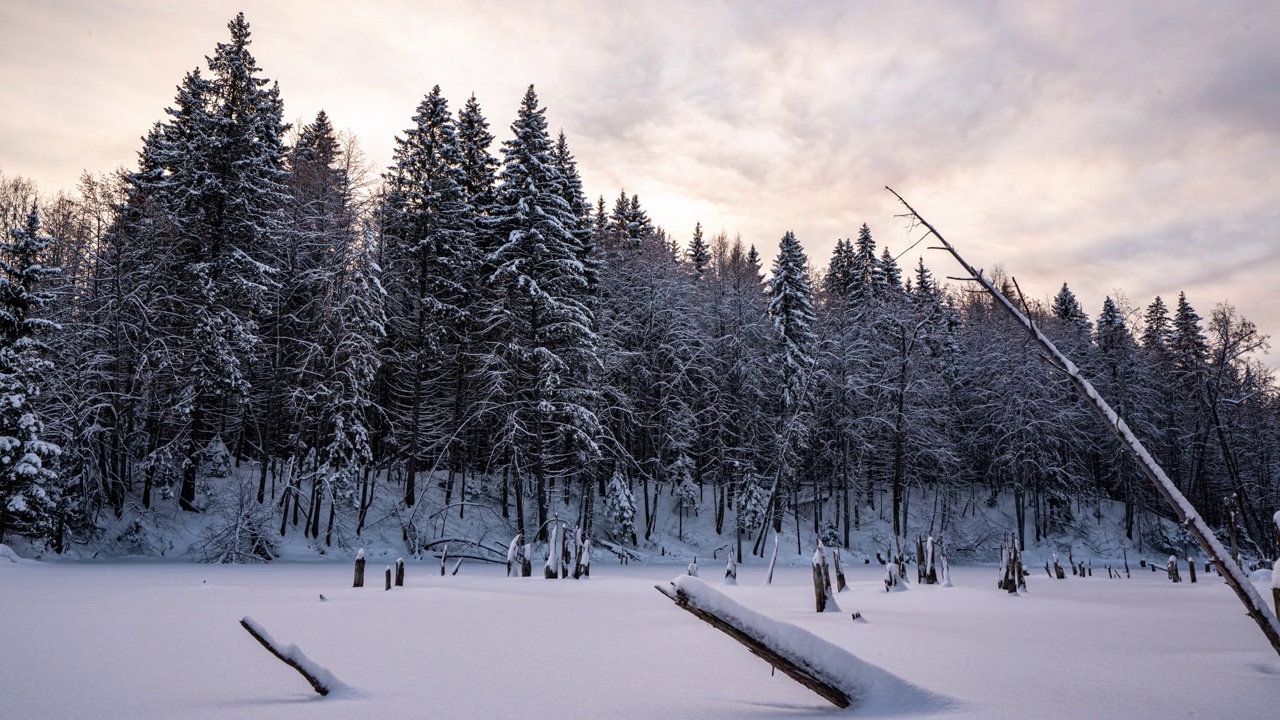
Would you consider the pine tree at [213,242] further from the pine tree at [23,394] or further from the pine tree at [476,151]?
the pine tree at [476,151]

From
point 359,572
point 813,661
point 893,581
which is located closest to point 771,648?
point 813,661

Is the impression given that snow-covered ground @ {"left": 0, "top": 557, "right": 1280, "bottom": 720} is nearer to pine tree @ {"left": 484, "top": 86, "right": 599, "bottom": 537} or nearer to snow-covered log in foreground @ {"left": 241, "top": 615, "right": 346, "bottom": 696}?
snow-covered log in foreground @ {"left": 241, "top": 615, "right": 346, "bottom": 696}

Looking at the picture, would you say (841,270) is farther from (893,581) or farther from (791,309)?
(893,581)

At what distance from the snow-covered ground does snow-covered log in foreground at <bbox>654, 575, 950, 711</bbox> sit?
0.34ft

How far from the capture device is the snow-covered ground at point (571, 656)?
4.26 meters

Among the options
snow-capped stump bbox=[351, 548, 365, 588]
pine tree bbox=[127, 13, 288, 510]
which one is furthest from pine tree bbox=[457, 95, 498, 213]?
snow-capped stump bbox=[351, 548, 365, 588]

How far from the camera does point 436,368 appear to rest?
31.1 meters

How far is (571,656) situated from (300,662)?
94.9 inches

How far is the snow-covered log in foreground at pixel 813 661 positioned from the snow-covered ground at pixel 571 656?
10cm

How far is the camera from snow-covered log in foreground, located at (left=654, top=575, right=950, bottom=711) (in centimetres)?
387

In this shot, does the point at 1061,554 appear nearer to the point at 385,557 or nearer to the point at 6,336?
the point at 385,557

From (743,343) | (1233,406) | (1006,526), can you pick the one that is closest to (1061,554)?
(1006,526)

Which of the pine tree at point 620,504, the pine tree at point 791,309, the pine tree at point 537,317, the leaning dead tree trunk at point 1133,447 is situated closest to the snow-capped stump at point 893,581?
the leaning dead tree trunk at point 1133,447

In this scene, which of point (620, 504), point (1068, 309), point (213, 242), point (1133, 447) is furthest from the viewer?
point (1068, 309)
